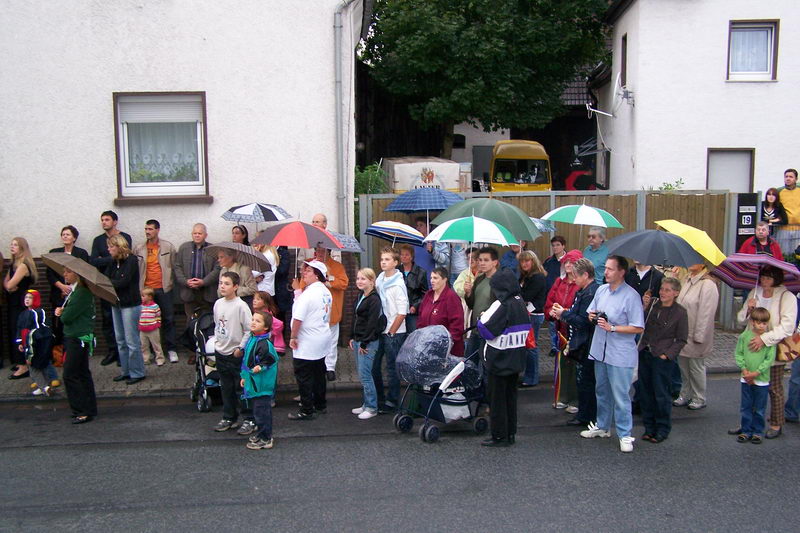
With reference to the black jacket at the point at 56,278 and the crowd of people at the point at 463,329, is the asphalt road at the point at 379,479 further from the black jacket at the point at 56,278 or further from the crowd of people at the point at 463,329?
the black jacket at the point at 56,278

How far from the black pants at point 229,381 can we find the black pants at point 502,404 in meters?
2.51

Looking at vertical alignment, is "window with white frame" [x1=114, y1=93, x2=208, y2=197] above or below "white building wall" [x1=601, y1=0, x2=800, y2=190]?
below

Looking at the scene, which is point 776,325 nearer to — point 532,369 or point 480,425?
point 532,369

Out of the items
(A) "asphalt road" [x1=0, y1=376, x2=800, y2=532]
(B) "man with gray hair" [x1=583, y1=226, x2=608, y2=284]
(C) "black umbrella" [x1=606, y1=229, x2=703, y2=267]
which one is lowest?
(A) "asphalt road" [x1=0, y1=376, x2=800, y2=532]

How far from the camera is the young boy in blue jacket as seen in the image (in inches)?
271

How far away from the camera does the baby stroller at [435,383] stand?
727 centimetres

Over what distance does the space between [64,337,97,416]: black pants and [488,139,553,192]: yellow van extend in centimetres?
1426

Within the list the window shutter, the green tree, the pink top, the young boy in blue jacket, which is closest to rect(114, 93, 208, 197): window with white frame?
the window shutter

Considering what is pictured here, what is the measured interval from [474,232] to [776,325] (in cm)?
310

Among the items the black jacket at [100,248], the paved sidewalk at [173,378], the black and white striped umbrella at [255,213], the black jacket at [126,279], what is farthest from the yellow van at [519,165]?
the black jacket at [126,279]

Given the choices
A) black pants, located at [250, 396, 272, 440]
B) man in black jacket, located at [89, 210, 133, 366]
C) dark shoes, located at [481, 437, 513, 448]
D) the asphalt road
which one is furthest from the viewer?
man in black jacket, located at [89, 210, 133, 366]

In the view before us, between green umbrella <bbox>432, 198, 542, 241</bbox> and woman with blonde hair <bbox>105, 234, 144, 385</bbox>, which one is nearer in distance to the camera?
green umbrella <bbox>432, 198, 542, 241</bbox>

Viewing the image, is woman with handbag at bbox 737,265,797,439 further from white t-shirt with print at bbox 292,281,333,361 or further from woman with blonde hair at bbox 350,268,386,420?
white t-shirt with print at bbox 292,281,333,361

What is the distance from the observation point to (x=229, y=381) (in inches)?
296
